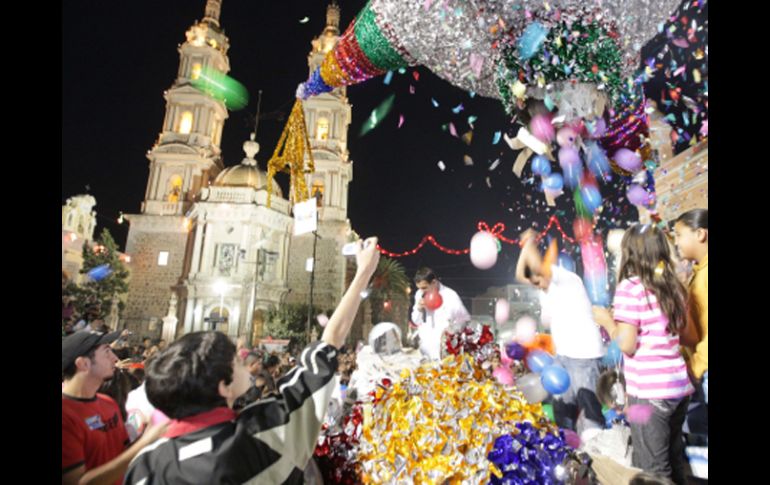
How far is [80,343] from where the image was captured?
2.39m

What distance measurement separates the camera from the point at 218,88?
124 feet

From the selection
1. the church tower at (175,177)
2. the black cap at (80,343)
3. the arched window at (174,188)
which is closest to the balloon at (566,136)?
the black cap at (80,343)

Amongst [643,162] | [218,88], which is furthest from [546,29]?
[218,88]

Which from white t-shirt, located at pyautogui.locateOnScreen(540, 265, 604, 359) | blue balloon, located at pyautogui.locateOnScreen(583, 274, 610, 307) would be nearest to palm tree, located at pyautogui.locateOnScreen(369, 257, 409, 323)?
blue balloon, located at pyautogui.locateOnScreen(583, 274, 610, 307)

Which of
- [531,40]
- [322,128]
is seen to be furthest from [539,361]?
[322,128]

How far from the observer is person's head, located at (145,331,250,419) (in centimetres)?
157

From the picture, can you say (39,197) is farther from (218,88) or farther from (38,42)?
(218,88)

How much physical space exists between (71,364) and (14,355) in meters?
0.68

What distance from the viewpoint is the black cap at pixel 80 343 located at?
2.28 m

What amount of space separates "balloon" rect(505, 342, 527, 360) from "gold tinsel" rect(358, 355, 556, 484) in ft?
3.22

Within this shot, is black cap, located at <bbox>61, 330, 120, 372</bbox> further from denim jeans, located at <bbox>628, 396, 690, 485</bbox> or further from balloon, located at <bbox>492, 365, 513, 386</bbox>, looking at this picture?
denim jeans, located at <bbox>628, 396, 690, 485</bbox>

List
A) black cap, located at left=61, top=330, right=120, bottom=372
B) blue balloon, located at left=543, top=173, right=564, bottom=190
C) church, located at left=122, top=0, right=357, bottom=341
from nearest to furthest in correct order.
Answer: black cap, located at left=61, top=330, right=120, bottom=372 → blue balloon, located at left=543, top=173, right=564, bottom=190 → church, located at left=122, top=0, right=357, bottom=341

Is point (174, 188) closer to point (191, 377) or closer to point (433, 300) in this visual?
point (433, 300)

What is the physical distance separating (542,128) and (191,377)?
9.59 ft
